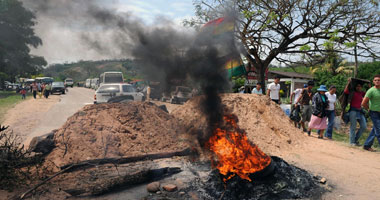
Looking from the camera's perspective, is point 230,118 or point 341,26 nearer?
point 230,118

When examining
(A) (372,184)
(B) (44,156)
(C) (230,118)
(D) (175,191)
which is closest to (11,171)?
(B) (44,156)

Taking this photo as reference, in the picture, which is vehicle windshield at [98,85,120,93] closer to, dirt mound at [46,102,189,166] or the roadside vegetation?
the roadside vegetation

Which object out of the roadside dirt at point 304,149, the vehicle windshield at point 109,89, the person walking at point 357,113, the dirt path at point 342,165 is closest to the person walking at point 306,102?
the roadside dirt at point 304,149

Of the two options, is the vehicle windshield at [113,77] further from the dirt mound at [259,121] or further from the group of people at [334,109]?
the group of people at [334,109]

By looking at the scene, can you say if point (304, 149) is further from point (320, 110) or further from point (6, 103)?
point (6, 103)

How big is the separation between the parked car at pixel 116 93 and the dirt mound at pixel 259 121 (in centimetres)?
485

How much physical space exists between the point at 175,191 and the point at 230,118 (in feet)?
11.4

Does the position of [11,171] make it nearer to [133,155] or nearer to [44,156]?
[44,156]

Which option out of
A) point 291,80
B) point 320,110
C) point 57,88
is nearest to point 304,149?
point 320,110

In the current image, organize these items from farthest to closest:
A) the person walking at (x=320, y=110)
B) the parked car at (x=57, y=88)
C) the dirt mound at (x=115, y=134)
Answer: the parked car at (x=57, y=88) → the person walking at (x=320, y=110) → the dirt mound at (x=115, y=134)

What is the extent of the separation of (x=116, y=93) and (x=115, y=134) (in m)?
6.80

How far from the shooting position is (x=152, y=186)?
4.21m

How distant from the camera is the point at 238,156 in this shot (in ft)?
15.2

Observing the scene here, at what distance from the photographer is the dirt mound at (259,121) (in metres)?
7.08
